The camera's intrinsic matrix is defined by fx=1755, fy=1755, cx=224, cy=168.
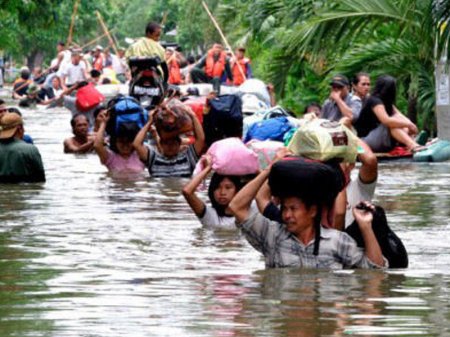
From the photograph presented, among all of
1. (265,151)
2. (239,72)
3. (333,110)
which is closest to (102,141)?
(265,151)

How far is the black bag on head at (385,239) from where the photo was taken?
10.6 meters

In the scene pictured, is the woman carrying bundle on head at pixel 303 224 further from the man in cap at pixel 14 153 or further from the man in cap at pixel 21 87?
the man in cap at pixel 21 87

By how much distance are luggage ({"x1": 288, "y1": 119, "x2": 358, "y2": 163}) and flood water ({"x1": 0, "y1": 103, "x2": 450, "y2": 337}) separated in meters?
0.71

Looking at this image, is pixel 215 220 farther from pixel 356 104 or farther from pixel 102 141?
pixel 356 104

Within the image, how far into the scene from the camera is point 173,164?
19.2 metres

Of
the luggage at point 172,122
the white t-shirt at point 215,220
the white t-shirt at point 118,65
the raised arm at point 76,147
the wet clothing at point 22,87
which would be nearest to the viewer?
the white t-shirt at point 215,220

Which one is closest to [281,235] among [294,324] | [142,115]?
[294,324]

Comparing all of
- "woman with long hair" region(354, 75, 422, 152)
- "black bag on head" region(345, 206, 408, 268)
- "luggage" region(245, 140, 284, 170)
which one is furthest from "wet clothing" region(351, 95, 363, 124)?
"black bag on head" region(345, 206, 408, 268)

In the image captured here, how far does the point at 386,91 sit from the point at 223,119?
528 centimetres

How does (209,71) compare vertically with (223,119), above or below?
below

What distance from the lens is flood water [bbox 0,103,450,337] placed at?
877cm

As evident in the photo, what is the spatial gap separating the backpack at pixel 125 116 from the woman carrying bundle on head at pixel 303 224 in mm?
9351

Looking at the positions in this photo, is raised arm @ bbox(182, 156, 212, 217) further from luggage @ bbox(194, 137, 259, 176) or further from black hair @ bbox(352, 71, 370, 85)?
black hair @ bbox(352, 71, 370, 85)

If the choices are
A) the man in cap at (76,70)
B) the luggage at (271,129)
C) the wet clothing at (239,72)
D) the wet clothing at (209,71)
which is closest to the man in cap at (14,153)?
the luggage at (271,129)
